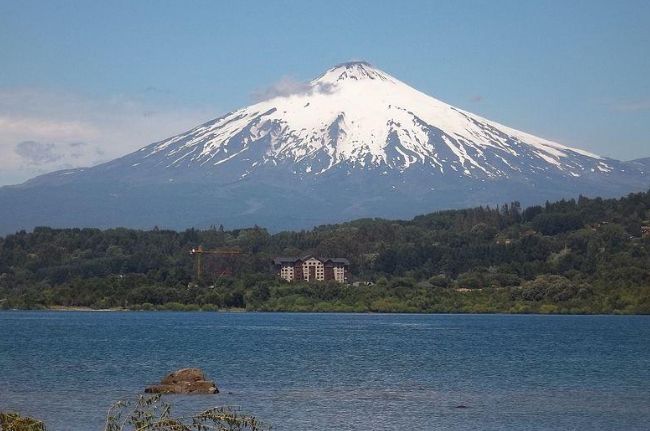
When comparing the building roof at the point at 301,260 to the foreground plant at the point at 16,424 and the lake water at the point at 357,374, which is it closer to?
the lake water at the point at 357,374

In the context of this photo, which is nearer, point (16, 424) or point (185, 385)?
point (16, 424)

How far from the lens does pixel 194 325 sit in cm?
8844

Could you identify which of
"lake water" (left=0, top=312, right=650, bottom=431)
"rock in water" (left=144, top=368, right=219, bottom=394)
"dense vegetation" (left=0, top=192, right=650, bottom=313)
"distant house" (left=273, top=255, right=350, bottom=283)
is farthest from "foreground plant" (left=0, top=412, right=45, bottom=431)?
"distant house" (left=273, top=255, right=350, bottom=283)

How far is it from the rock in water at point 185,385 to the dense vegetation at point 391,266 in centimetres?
6470

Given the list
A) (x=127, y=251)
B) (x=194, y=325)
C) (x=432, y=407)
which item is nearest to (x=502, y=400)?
(x=432, y=407)

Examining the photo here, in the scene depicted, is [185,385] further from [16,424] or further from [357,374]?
[16,424]

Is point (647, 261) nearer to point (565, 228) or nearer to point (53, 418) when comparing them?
point (565, 228)

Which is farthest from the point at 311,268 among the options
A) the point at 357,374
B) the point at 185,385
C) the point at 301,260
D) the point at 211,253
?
the point at 185,385

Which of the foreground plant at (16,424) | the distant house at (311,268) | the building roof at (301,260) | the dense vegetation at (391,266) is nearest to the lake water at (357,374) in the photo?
the foreground plant at (16,424)

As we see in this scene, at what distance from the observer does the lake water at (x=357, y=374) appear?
34000 millimetres

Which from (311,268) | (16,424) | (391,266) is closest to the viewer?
(16,424)

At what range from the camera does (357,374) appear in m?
46.1

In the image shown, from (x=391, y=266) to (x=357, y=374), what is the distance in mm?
86205

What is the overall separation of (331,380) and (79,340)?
27.2 m
